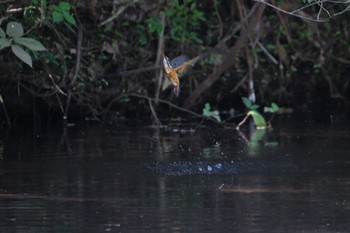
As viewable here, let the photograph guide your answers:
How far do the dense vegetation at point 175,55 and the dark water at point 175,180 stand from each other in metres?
0.69

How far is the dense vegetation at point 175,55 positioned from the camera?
1262 cm

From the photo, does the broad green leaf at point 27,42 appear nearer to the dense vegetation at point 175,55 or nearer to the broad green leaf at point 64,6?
the broad green leaf at point 64,6

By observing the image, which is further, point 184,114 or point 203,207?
point 184,114

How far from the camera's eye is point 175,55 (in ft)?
47.6

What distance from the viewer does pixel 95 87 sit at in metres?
13.2

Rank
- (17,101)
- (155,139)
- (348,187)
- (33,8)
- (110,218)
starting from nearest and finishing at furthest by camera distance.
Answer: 1. (110,218)
2. (348,187)
3. (33,8)
4. (155,139)
5. (17,101)

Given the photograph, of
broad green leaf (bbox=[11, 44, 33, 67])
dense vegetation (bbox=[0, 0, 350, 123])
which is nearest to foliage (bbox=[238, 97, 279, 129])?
dense vegetation (bbox=[0, 0, 350, 123])

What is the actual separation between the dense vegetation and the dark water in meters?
0.69

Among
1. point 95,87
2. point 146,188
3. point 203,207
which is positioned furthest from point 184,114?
point 203,207

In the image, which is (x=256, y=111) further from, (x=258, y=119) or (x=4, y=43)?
(x=4, y=43)

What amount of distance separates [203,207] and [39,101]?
635 centimetres

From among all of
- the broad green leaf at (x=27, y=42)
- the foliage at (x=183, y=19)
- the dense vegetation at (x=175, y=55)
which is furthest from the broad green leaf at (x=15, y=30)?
the foliage at (x=183, y=19)

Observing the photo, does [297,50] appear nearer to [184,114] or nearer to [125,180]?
[184,114]

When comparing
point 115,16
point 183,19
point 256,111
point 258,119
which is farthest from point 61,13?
point 256,111
